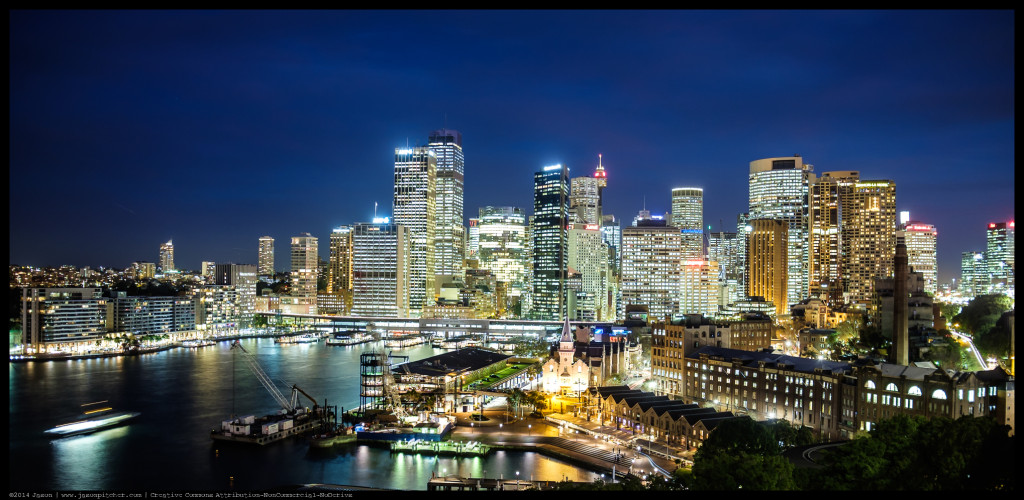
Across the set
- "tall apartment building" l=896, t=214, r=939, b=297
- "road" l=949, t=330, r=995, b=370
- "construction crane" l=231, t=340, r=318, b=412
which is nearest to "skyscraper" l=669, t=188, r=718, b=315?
"tall apartment building" l=896, t=214, r=939, b=297

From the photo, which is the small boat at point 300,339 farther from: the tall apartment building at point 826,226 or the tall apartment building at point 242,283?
the tall apartment building at point 826,226

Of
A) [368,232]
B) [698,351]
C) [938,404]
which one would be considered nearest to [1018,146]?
[938,404]

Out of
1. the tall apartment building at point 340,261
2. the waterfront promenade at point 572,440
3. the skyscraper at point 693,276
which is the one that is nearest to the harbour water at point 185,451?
the waterfront promenade at point 572,440

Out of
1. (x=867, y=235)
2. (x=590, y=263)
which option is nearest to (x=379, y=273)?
(x=590, y=263)

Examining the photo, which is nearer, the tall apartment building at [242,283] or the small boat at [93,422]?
the small boat at [93,422]

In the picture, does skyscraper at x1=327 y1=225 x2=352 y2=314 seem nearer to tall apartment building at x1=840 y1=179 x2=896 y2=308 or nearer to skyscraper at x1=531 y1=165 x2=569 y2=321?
skyscraper at x1=531 y1=165 x2=569 y2=321
